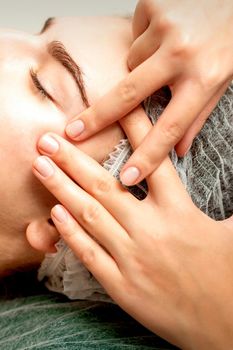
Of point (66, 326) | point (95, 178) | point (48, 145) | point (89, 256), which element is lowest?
point (66, 326)

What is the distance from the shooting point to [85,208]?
34.9 inches

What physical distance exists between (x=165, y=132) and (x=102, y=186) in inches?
6.2

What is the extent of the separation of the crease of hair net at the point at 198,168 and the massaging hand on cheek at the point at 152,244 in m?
0.06

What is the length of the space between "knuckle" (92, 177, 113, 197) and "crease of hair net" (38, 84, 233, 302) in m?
0.05

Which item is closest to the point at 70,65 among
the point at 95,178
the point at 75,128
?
the point at 75,128

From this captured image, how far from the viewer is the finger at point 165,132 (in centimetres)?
85

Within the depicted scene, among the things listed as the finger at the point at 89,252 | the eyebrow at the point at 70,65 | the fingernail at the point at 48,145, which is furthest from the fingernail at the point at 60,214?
the eyebrow at the point at 70,65

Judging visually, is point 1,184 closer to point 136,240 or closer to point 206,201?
point 136,240

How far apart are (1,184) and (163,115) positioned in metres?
0.36

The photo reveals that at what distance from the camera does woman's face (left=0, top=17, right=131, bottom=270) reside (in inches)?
36.6

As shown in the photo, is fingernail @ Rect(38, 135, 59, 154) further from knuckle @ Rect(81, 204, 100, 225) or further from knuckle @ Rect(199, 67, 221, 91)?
knuckle @ Rect(199, 67, 221, 91)

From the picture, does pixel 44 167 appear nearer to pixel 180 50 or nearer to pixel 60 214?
pixel 60 214

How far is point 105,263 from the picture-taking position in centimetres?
90

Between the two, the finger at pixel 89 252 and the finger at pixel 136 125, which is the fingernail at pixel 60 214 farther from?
the finger at pixel 136 125
